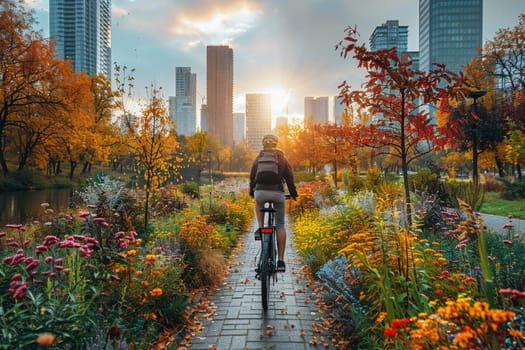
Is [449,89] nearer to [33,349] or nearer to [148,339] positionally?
[148,339]

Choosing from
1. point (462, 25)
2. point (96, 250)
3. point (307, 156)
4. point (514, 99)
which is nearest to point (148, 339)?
point (96, 250)

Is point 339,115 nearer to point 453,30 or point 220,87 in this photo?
point 220,87

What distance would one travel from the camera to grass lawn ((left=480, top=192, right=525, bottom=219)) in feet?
36.6

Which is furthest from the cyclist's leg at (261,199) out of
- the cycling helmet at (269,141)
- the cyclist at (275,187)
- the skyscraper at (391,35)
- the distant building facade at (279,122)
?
the skyscraper at (391,35)

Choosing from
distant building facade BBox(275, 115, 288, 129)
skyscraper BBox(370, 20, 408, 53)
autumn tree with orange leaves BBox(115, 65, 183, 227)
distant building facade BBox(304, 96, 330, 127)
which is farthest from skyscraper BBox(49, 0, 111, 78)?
skyscraper BBox(370, 20, 408, 53)

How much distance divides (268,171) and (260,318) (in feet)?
5.87

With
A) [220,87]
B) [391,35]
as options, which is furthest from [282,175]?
[391,35]

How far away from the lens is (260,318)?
3.83 m

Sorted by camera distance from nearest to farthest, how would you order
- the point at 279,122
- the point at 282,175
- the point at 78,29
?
the point at 282,175 < the point at 279,122 < the point at 78,29

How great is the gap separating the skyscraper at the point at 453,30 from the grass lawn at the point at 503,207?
12641 cm

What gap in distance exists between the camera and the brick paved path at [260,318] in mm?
3227

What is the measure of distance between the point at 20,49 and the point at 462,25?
146784mm

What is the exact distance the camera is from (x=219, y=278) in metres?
5.19

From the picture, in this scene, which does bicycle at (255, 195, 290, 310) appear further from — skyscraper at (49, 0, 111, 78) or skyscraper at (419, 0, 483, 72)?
skyscraper at (419, 0, 483, 72)
